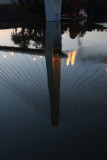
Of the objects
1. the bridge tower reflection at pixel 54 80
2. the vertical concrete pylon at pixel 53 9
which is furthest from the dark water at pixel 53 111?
the vertical concrete pylon at pixel 53 9

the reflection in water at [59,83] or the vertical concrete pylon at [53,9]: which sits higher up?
the vertical concrete pylon at [53,9]

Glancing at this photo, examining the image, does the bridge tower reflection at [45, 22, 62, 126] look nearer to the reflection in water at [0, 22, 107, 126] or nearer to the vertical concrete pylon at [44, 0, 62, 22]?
the reflection in water at [0, 22, 107, 126]

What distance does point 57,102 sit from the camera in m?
6.85

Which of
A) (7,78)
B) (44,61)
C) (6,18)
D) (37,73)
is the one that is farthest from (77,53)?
(6,18)

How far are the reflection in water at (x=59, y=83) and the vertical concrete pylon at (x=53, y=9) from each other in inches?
1362

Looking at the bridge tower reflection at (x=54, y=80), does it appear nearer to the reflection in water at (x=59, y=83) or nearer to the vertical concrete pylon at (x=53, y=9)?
the reflection in water at (x=59, y=83)

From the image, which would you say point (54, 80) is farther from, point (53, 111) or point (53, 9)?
point (53, 9)

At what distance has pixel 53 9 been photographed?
4753 cm

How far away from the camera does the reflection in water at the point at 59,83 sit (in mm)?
6457

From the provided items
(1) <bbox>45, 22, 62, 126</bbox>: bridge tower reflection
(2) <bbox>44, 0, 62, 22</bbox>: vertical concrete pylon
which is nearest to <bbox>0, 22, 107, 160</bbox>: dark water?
(1) <bbox>45, 22, 62, 126</bbox>: bridge tower reflection

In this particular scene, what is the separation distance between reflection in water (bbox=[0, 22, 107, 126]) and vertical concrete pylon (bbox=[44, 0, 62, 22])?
114ft

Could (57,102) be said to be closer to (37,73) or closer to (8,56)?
(37,73)

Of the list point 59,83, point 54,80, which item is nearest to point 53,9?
point 54,80

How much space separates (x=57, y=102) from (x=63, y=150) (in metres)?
2.50
